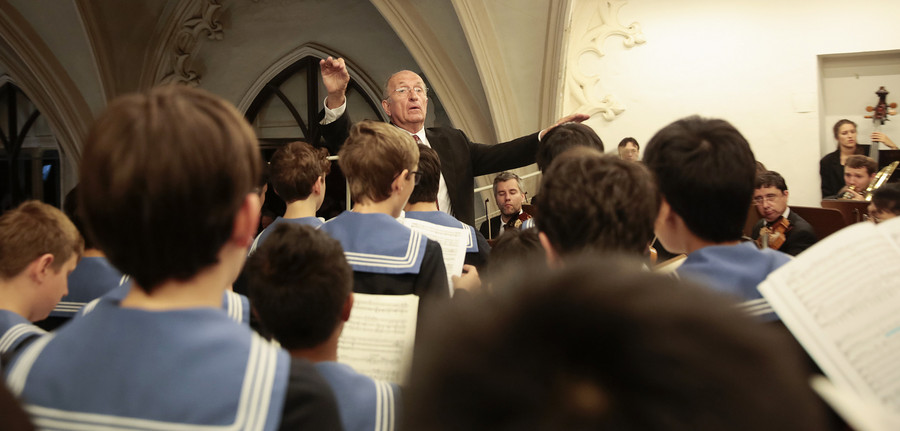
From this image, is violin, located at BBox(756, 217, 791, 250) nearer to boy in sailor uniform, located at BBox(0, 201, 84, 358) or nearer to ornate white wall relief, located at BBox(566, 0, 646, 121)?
ornate white wall relief, located at BBox(566, 0, 646, 121)

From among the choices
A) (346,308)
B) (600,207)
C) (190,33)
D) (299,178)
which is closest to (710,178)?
(600,207)

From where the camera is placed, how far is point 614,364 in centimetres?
49

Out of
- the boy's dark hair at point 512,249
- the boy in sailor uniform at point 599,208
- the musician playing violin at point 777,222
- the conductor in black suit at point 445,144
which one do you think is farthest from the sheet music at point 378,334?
the musician playing violin at point 777,222

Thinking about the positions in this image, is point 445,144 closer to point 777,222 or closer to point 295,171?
point 295,171

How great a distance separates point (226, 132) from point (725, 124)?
1133 millimetres

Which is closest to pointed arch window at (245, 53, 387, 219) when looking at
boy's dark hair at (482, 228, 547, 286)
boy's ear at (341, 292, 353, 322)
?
boy's dark hair at (482, 228, 547, 286)

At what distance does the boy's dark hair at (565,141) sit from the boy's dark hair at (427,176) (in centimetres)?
43

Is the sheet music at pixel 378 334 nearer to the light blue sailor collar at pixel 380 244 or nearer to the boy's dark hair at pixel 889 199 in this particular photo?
the light blue sailor collar at pixel 380 244

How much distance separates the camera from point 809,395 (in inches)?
20.0

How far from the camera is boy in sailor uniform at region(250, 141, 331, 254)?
331 centimetres

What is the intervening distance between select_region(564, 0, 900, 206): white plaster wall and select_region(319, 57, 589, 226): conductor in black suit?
4.02 metres

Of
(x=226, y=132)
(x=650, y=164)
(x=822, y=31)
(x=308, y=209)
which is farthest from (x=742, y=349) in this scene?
(x=822, y=31)

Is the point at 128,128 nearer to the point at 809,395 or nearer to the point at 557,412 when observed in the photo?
the point at 557,412

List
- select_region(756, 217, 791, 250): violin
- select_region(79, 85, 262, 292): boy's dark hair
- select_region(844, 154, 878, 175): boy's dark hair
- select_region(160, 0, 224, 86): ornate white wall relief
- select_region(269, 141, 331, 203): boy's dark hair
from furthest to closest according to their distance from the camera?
select_region(160, 0, 224, 86): ornate white wall relief < select_region(844, 154, 878, 175): boy's dark hair < select_region(756, 217, 791, 250): violin < select_region(269, 141, 331, 203): boy's dark hair < select_region(79, 85, 262, 292): boy's dark hair
